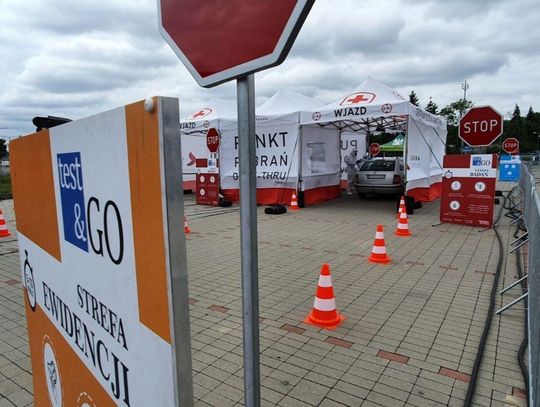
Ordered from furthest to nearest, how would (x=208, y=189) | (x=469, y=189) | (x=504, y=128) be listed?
(x=504, y=128) → (x=208, y=189) → (x=469, y=189)

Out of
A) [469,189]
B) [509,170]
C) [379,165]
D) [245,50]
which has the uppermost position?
[245,50]

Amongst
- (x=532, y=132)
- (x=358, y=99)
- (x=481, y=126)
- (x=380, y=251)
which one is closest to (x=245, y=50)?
(x=380, y=251)

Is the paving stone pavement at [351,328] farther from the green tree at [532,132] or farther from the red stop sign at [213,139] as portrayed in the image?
the green tree at [532,132]

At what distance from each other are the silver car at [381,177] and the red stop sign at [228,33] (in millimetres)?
12985

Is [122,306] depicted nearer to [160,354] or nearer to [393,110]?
[160,354]

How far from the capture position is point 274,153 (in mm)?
13508

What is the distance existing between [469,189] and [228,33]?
31.7ft

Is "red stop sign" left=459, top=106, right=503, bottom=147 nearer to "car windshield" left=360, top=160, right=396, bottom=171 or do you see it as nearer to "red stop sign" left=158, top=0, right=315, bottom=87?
"car windshield" left=360, top=160, right=396, bottom=171

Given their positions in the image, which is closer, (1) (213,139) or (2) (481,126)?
(2) (481,126)

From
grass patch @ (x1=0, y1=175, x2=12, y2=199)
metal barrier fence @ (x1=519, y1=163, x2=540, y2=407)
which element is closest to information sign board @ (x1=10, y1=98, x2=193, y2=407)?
metal barrier fence @ (x1=519, y1=163, x2=540, y2=407)

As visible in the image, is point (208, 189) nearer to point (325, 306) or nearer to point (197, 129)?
point (197, 129)

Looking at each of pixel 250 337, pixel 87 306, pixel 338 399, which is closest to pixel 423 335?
pixel 338 399

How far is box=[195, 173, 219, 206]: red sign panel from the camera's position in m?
14.1

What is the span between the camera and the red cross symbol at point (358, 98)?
11314 millimetres
